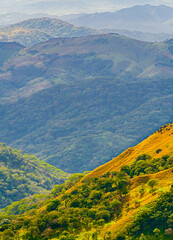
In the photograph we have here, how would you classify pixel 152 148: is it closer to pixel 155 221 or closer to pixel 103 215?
pixel 103 215

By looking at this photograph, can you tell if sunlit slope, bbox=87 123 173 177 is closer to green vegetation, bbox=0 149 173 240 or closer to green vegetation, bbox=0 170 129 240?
green vegetation, bbox=0 149 173 240

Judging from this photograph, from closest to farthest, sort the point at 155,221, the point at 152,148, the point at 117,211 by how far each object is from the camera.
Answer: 1. the point at 155,221
2. the point at 117,211
3. the point at 152,148

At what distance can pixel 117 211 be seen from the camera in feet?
434

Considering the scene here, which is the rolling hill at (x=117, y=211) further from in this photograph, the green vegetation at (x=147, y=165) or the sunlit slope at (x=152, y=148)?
the sunlit slope at (x=152, y=148)

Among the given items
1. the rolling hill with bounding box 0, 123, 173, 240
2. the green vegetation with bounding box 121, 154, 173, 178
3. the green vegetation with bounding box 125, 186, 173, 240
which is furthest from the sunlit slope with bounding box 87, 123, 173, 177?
the green vegetation with bounding box 125, 186, 173, 240

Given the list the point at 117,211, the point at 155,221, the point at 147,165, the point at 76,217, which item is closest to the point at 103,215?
the point at 117,211

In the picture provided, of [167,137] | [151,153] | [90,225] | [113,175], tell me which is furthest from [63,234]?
[167,137]

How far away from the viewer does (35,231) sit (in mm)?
127500

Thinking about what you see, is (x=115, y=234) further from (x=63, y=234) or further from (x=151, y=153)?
(x=151, y=153)

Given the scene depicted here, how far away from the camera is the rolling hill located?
11275 centimetres

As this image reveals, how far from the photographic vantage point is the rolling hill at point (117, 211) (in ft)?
370

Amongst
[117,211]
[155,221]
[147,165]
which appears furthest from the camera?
[147,165]

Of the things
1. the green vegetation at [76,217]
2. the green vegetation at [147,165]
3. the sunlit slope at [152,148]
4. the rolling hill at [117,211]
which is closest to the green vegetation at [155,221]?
the rolling hill at [117,211]

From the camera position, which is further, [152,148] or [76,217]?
[152,148]
